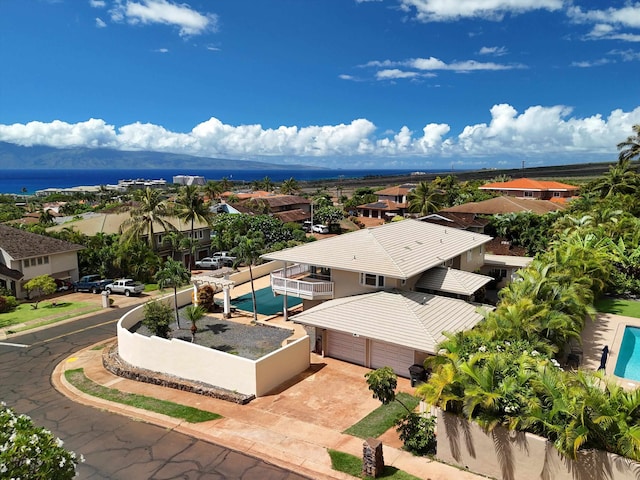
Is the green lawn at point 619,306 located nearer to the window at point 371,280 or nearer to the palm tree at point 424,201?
the window at point 371,280

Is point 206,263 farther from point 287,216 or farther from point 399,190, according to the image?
point 399,190

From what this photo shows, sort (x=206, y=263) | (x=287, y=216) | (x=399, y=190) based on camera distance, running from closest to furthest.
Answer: (x=206, y=263), (x=287, y=216), (x=399, y=190)

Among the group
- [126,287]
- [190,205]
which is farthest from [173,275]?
[190,205]

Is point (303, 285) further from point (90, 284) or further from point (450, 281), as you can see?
point (90, 284)

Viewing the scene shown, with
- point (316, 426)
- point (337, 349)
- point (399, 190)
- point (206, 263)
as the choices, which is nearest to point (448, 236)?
point (337, 349)

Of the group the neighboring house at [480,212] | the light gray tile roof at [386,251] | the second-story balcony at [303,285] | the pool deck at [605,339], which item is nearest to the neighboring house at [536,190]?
the neighboring house at [480,212]

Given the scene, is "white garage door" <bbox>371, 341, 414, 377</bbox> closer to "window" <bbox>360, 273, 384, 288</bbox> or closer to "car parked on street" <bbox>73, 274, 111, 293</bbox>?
"window" <bbox>360, 273, 384, 288</bbox>
